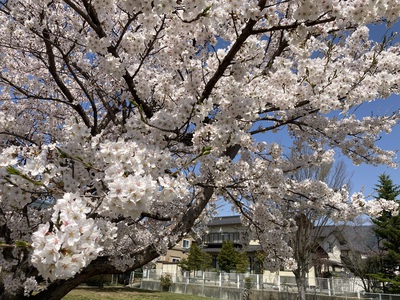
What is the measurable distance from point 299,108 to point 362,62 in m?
1.19

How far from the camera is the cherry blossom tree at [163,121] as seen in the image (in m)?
2.54

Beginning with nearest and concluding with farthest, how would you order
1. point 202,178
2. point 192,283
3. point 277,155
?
point 202,178 → point 277,155 → point 192,283

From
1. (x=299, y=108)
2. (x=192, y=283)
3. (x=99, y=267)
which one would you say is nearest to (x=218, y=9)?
(x=299, y=108)

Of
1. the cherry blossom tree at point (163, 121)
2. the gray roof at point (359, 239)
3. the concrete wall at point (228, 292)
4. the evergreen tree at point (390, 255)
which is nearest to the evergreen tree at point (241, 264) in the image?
the concrete wall at point (228, 292)

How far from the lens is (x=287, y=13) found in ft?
20.1

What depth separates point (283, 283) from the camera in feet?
65.6

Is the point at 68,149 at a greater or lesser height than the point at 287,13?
lesser

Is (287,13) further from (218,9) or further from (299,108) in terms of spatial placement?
(218,9)

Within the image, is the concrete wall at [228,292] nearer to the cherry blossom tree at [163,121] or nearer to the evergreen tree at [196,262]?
the evergreen tree at [196,262]

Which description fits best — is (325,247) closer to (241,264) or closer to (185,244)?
(241,264)

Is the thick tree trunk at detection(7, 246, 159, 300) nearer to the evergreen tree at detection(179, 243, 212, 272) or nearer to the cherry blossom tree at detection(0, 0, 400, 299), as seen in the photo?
the cherry blossom tree at detection(0, 0, 400, 299)

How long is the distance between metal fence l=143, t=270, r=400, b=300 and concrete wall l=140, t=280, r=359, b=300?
0.31 meters

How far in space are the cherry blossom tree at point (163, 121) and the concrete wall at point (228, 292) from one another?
1361 centimetres

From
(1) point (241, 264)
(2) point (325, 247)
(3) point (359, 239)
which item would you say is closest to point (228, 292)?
(1) point (241, 264)
